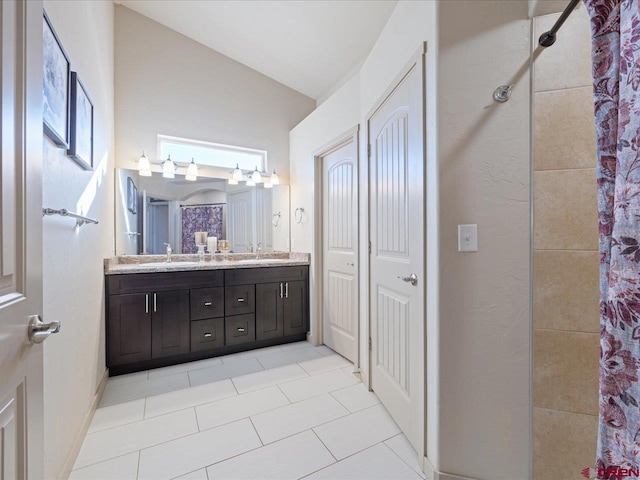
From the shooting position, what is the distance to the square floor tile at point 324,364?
246cm

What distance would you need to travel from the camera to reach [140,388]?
2.16m

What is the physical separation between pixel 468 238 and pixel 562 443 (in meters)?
0.98

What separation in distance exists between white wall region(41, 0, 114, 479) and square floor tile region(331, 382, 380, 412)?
1.54 metres

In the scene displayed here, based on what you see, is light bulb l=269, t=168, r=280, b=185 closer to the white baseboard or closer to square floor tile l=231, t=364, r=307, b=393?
square floor tile l=231, t=364, r=307, b=393

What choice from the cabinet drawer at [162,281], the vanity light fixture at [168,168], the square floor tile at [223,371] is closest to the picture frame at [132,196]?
the vanity light fixture at [168,168]

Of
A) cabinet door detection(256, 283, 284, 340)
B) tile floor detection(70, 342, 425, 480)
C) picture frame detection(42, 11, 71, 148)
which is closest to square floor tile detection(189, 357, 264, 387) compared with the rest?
tile floor detection(70, 342, 425, 480)

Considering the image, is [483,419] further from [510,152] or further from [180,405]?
[180,405]

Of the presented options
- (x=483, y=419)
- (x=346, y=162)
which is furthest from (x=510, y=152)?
(x=346, y=162)

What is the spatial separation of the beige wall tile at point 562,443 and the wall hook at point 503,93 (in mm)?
1389

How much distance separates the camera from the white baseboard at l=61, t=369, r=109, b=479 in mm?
1332

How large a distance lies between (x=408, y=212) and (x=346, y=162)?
1.20 m

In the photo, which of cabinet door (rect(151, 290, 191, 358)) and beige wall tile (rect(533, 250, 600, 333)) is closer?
beige wall tile (rect(533, 250, 600, 333))

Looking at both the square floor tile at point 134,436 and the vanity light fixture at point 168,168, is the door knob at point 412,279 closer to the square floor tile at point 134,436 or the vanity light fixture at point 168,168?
the square floor tile at point 134,436

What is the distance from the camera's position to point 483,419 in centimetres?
125
